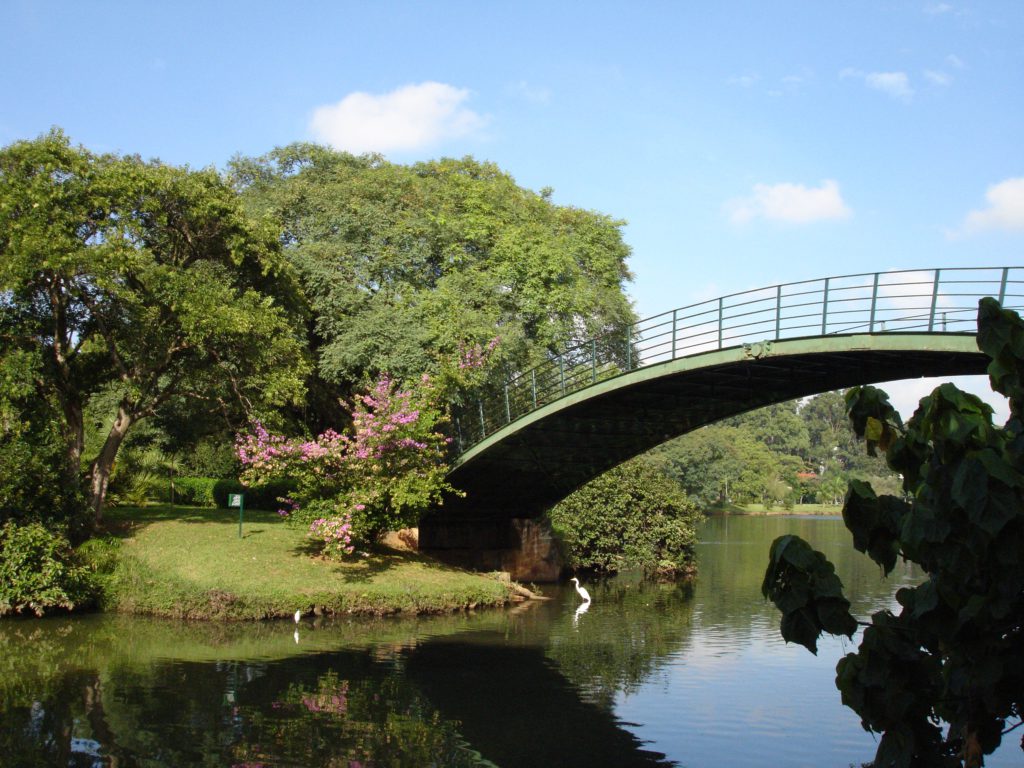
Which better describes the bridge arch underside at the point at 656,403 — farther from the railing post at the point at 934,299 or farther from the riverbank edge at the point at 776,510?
the riverbank edge at the point at 776,510

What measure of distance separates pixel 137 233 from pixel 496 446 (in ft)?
32.4

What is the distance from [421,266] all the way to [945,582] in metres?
23.8

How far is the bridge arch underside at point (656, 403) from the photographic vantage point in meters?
17.5

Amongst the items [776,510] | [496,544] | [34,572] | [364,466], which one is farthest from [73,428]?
[776,510]

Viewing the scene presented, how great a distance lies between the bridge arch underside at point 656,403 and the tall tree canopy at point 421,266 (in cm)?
283

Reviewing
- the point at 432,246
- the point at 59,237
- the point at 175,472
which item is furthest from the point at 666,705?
the point at 175,472

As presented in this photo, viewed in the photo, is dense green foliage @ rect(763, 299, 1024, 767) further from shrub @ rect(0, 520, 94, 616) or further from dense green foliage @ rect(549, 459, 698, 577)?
dense green foliage @ rect(549, 459, 698, 577)

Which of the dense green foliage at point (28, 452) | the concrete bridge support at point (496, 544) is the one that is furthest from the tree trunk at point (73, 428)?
the concrete bridge support at point (496, 544)

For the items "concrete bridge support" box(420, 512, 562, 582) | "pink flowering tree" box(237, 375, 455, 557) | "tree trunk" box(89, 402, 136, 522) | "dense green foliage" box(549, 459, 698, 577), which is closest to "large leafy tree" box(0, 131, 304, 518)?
"tree trunk" box(89, 402, 136, 522)

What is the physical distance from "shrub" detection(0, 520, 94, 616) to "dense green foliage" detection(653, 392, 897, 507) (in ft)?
153

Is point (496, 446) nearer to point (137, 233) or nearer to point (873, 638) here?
point (137, 233)

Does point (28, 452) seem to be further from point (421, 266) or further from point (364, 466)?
point (421, 266)

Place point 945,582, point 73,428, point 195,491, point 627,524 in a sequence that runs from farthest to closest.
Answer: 1. point 195,491
2. point 627,524
3. point 73,428
4. point 945,582

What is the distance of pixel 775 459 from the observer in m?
101
